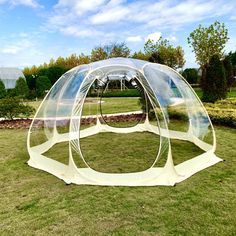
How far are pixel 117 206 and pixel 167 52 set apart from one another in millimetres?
35959

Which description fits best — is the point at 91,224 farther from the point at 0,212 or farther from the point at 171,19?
the point at 171,19

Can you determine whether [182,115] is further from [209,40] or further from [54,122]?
[209,40]

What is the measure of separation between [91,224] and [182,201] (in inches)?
53.0

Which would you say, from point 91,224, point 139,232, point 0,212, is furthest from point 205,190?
point 0,212

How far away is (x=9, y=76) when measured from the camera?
4038cm

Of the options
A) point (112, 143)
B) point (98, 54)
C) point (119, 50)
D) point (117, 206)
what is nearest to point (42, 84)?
point (98, 54)

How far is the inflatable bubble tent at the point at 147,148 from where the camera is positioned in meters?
5.11

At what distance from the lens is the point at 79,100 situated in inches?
215

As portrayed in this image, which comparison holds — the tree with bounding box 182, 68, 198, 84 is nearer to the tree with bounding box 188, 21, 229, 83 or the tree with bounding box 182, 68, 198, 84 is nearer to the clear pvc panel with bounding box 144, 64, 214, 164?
the tree with bounding box 188, 21, 229, 83

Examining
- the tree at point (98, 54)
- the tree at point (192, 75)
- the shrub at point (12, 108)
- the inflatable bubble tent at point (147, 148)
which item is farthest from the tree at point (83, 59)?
the inflatable bubble tent at point (147, 148)

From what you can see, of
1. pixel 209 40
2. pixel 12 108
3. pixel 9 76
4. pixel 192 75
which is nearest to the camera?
pixel 12 108

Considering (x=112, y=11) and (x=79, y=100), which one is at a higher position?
(x=112, y=11)

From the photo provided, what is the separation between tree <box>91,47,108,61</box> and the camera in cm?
3819

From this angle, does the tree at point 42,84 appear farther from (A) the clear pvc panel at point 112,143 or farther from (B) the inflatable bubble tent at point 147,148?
(B) the inflatable bubble tent at point 147,148
